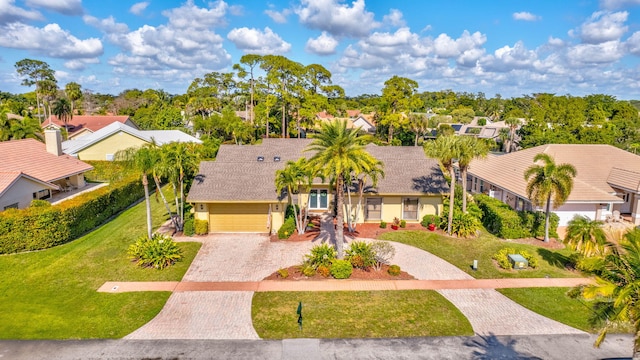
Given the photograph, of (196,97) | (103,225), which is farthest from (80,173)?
(196,97)

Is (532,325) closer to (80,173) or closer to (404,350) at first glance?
(404,350)

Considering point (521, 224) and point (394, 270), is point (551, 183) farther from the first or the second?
point (394, 270)

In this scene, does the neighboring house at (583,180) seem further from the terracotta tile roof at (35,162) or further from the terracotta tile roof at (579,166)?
the terracotta tile roof at (35,162)

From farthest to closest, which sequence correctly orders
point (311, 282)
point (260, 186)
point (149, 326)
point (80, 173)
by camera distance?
point (80, 173)
point (260, 186)
point (311, 282)
point (149, 326)

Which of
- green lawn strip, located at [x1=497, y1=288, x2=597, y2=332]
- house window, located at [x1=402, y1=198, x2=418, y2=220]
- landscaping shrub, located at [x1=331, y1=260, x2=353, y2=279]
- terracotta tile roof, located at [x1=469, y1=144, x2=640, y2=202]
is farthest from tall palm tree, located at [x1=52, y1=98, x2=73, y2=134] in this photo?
green lawn strip, located at [x1=497, y1=288, x2=597, y2=332]

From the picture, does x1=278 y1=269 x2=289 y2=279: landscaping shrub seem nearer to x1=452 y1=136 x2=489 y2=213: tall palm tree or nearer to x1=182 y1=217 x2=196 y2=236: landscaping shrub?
x1=182 y1=217 x2=196 y2=236: landscaping shrub

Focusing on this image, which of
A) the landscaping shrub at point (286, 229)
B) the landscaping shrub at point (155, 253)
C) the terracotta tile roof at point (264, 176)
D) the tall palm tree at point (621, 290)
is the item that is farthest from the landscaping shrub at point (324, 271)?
the tall palm tree at point (621, 290)
